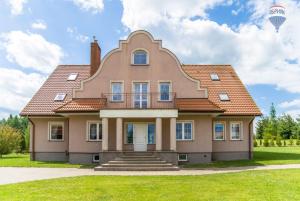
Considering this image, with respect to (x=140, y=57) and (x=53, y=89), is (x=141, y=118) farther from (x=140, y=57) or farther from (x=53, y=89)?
(x=53, y=89)

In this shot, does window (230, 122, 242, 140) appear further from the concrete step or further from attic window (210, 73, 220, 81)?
the concrete step

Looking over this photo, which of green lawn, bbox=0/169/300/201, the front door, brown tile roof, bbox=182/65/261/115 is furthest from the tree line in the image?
green lawn, bbox=0/169/300/201

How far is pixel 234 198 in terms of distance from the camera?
11.4m

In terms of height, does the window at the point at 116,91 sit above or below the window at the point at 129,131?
above

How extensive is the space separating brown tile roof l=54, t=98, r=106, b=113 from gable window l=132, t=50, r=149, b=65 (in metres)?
3.36

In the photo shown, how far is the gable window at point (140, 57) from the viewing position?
2573 cm

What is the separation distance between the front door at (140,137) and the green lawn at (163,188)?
8.71 m

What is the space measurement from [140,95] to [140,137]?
2.76 metres

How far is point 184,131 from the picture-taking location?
83.1ft

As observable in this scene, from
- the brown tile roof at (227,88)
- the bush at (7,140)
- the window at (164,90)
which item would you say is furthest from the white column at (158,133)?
the bush at (7,140)

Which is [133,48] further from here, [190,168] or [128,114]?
[190,168]

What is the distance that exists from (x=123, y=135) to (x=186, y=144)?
13.7 feet

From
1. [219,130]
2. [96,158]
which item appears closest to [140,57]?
[96,158]

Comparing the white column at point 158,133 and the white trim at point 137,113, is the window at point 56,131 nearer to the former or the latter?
the white trim at point 137,113
